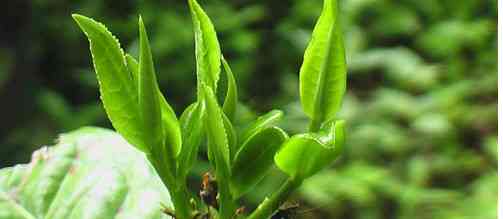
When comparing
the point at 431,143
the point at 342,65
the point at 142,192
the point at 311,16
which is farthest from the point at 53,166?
the point at 311,16

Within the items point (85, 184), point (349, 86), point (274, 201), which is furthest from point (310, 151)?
point (349, 86)

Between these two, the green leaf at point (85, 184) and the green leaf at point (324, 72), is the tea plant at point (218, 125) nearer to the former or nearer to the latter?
the green leaf at point (324, 72)

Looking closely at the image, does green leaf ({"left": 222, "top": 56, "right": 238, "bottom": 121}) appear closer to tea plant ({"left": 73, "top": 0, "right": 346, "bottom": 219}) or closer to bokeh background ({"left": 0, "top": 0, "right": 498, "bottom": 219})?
tea plant ({"left": 73, "top": 0, "right": 346, "bottom": 219})

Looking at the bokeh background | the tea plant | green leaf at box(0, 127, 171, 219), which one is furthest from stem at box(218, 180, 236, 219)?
the bokeh background

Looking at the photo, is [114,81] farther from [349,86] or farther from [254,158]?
[349,86]

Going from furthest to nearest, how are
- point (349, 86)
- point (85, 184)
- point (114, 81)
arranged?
point (349, 86) → point (85, 184) → point (114, 81)

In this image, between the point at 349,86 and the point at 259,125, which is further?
the point at 349,86

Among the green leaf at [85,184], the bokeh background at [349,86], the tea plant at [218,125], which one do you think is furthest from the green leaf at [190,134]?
the bokeh background at [349,86]

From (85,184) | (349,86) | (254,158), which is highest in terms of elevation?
(254,158)
